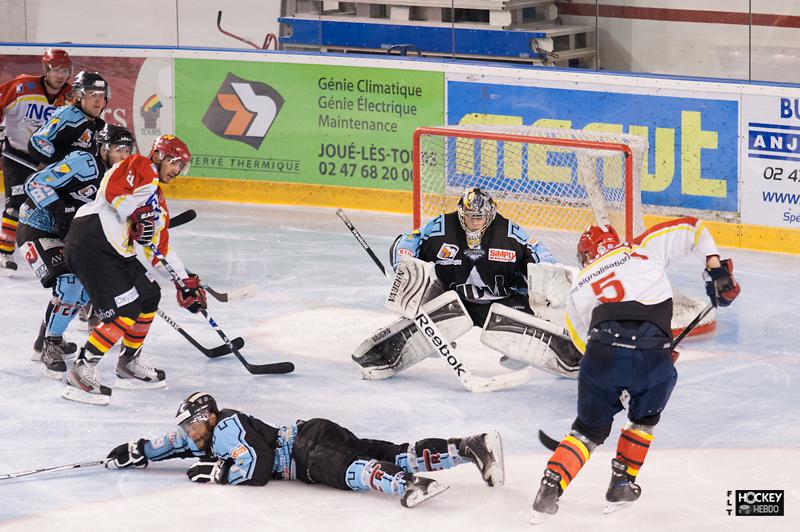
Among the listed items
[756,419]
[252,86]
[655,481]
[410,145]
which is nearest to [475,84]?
[410,145]

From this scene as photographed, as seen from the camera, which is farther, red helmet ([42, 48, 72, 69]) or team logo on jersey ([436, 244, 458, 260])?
red helmet ([42, 48, 72, 69])

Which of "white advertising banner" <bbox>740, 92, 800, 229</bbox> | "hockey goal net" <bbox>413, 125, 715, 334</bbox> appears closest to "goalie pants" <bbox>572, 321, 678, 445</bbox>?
"hockey goal net" <bbox>413, 125, 715, 334</bbox>

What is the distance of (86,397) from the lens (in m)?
5.95

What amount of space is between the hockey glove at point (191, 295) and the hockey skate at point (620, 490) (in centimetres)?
203

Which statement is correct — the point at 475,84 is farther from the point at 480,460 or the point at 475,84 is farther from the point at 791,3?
the point at 480,460

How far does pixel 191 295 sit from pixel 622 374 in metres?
2.12

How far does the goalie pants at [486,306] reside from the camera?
6199mm

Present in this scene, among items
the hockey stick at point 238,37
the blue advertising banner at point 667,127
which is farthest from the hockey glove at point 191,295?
the hockey stick at point 238,37

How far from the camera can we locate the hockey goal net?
7.12 meters

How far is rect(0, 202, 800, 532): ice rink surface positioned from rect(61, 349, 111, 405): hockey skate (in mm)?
51

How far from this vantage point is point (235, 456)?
4.84 meters

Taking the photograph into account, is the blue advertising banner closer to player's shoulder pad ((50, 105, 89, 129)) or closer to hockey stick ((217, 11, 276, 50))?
player's shoulder pad ((50, 105, 89, 129))

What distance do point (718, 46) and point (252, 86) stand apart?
2.99 metres

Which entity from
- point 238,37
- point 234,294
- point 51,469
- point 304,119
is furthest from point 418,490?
point 238,37
